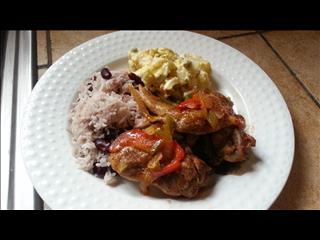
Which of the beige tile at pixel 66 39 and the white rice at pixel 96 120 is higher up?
the beige tile at pixel 66 39

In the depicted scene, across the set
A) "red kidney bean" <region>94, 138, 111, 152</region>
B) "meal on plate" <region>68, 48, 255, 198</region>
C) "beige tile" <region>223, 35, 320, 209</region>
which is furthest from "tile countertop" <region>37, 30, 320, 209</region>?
"red kidney bean" <region>94, 138, 111, 152</region>

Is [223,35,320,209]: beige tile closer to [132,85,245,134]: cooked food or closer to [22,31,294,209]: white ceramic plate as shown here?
[22,31,294,209]: white ceramic plate

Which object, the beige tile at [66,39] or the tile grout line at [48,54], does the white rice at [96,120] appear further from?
the beige tile at [66,39]

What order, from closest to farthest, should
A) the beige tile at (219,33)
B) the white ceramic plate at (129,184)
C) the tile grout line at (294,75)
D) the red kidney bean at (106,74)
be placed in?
the white ceramic plate at (129,184) → the red kidney bean at (106,74) → the tile grout line at (294,75) → the beige tile at (219,33)

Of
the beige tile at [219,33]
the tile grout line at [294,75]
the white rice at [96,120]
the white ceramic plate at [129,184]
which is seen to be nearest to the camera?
the white ceramic plate at [129,184]

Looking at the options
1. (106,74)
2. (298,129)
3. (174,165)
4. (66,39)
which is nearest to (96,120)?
(106,74)

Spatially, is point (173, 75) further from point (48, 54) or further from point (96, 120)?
point (48, 54)

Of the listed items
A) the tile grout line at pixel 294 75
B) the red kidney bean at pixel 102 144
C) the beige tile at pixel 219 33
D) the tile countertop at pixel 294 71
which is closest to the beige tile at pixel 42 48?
the tile countertop at pixel 294 71
